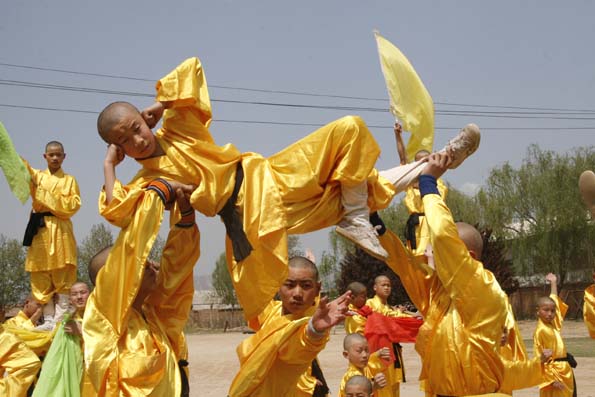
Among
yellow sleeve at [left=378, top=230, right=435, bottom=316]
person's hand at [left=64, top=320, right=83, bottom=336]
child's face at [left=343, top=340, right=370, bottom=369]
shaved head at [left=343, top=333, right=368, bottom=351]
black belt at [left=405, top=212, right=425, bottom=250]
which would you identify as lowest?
child's face at [left=343, top=340, right=370, bottom=369]

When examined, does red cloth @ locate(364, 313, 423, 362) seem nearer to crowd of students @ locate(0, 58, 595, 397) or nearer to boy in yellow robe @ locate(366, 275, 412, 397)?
boy in yellow robe @ locate(366, 275, 412, 397)

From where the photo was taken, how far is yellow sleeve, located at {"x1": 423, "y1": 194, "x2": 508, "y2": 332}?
4.52 m

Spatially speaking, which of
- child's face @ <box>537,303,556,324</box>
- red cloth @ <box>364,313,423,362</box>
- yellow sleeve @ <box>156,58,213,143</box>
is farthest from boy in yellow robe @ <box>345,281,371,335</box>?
yellow sleeve @ <box>156,58,213,143</box>

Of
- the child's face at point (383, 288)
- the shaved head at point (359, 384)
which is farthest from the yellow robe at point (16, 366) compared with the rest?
the child's face at point (383, 288)

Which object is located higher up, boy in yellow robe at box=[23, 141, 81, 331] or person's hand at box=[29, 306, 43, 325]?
boy in yellow robe at box=[23, 141, 81, 331]

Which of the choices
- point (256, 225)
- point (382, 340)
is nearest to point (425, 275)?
point (256, 225)

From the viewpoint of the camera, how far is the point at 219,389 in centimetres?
1444

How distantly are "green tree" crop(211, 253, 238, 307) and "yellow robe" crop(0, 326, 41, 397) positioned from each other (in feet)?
203

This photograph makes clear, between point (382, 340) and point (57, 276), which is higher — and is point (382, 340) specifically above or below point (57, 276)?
below

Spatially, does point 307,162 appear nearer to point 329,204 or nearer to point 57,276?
point 329,204

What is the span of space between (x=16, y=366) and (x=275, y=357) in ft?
11.5

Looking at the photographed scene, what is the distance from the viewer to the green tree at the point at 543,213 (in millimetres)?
36844

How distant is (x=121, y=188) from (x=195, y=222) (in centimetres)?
66

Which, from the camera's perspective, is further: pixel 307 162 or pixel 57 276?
pixel 57 276
